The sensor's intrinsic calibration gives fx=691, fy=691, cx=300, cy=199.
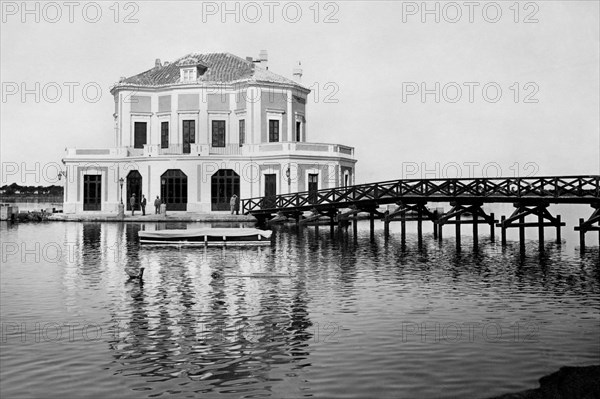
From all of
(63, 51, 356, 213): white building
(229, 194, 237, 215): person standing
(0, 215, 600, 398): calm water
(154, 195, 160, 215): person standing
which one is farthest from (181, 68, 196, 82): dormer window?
(0, 215, 600, 398): calm water

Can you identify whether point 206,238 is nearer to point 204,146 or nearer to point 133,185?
point 204,146

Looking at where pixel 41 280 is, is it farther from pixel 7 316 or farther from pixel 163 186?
pixel 163 186

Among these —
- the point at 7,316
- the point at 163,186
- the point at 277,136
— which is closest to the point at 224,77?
the point at 277,136

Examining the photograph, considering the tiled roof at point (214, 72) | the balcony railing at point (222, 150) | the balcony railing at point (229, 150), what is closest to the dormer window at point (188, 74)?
the tiled roof at point (214, 72)

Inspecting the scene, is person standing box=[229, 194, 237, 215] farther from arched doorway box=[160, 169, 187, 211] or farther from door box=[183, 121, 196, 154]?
door box=[183, 121, 196, 154]

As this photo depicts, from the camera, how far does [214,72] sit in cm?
5878

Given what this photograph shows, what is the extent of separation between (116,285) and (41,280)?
8.47 feet

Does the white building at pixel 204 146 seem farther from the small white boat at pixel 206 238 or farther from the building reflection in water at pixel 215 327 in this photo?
the building reflection in water at pixel 215 327

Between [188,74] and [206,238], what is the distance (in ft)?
103

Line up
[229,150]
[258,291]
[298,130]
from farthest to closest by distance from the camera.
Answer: [298,130]
[229,150]
[258,291]

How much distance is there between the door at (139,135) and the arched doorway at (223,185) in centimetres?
871

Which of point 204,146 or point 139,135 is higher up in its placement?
point 139,135

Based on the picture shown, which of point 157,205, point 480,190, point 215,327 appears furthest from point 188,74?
point 215,327

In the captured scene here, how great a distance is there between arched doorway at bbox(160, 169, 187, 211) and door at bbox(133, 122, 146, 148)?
604 centimetres
